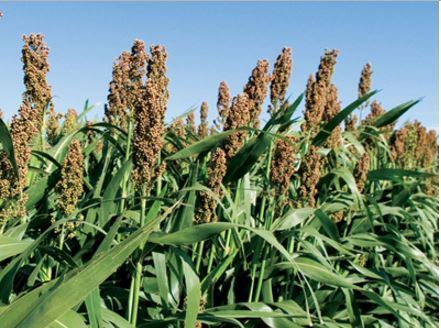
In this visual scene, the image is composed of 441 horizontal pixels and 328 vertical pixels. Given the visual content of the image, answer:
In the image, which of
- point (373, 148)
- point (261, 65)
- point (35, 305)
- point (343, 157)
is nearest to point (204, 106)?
point (373, 148)

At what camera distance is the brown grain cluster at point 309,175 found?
8.95 ft

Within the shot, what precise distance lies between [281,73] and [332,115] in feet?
3.34

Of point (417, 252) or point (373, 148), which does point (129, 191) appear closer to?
point (417, 252)

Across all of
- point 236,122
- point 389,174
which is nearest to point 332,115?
point 389,174

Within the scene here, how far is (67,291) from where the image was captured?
1177mm

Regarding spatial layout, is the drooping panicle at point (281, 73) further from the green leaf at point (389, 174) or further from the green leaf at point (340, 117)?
the green leaf at point (389, 174)

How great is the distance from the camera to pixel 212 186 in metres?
2.19

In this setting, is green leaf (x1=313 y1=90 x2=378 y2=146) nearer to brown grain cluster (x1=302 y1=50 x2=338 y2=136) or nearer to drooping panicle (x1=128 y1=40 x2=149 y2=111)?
brown grain cluster (x1=302 y1=50 x2=338 y2=136)

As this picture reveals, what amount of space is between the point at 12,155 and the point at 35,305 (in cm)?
59

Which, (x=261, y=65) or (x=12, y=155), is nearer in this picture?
(x=12, y=155)

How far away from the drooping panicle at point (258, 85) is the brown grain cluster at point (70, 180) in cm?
104

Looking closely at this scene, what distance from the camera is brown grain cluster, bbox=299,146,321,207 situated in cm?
273

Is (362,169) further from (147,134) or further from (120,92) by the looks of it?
(147,134)

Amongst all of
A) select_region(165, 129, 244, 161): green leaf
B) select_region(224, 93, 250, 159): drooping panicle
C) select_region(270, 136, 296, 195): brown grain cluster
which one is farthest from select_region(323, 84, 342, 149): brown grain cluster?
select_region(165, 129, 244, 161): green leaf
